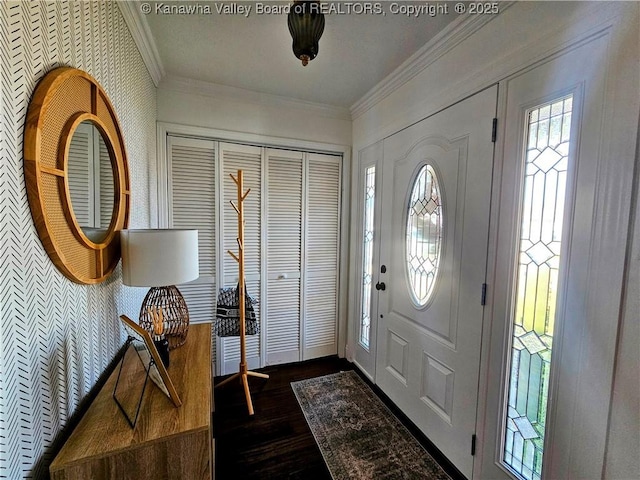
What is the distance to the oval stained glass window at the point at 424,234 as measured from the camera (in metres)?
1.72

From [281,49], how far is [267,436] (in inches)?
98.9

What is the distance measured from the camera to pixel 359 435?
184cm

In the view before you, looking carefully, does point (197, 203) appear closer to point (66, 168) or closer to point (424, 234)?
point (66, 168)

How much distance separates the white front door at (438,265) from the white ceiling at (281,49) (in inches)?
19.5

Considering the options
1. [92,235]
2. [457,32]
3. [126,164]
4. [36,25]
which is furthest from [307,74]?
[92,235]

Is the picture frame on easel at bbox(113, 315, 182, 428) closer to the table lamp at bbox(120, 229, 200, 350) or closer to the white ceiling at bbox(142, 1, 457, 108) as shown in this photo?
the table lamp at bbox(120, 229, 200, 350)

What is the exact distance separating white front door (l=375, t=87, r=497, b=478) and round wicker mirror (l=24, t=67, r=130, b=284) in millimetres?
1695

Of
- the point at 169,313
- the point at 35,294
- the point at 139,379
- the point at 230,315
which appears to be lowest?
the point at 230,315

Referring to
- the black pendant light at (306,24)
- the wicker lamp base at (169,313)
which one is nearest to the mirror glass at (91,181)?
the wicker lamp base at (169,313)

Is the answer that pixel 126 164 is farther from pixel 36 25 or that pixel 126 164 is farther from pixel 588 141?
pixel 588 141

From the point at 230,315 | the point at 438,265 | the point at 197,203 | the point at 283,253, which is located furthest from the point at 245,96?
the point at 438,265

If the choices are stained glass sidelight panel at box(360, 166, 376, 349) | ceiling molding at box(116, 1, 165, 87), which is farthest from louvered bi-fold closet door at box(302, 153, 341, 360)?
ceiling molding at box(116, 1, 165, 87)

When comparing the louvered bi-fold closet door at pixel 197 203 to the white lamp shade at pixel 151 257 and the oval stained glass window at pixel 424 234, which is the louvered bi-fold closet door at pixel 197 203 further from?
the oval stained glass window at pixel 424 234

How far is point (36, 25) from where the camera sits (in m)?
0.75
